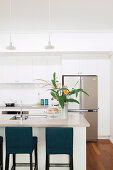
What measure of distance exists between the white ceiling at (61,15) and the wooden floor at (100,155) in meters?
2.95

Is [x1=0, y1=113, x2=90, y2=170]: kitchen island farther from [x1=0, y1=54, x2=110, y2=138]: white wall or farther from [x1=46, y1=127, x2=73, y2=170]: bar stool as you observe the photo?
[x1=0, y1=54, x2=110, y2=138]: white wall

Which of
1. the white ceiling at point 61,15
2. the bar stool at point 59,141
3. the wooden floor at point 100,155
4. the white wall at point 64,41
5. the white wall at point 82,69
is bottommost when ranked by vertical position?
the wooden floor at point 100,155

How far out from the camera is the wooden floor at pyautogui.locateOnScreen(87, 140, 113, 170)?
328cm

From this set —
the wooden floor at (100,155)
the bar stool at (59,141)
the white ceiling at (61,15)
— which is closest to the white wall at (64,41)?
the white ceiling at (61,15)

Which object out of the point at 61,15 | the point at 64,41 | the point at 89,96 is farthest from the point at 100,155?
the point at 61,15

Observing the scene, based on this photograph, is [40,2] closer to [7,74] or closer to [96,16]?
[96,16]

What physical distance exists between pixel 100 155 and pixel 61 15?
3.09 m

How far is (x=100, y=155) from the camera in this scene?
3818 millimetres

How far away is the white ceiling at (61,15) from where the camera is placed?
127 inches

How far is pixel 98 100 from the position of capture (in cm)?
504

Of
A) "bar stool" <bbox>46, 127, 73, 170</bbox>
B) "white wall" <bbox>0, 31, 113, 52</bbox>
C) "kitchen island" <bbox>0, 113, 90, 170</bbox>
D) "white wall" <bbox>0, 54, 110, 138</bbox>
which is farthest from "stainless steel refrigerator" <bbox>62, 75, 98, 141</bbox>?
"bar stool" <bbox>46, 127, 73, 170</bbox>

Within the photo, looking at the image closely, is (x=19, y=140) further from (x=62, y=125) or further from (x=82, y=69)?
(x=82, y=69)

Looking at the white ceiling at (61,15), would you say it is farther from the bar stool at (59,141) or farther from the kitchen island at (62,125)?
the bar stool at (59,141)

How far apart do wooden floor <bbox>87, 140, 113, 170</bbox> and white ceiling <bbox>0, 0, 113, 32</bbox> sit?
2.95m
